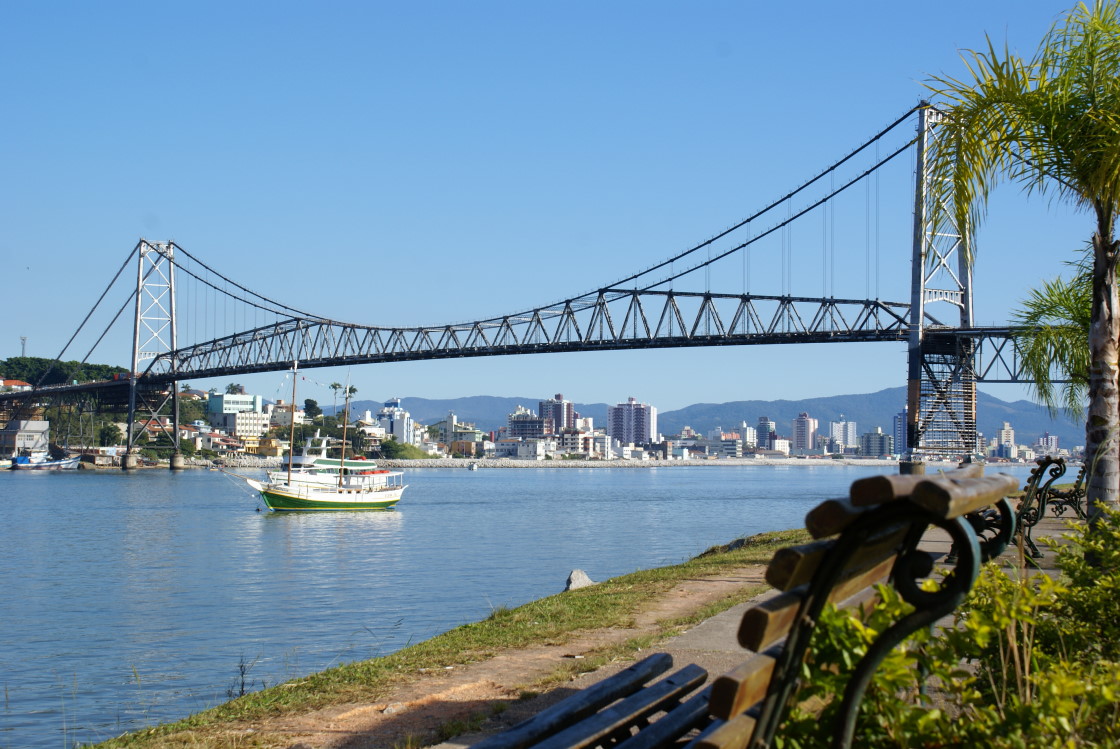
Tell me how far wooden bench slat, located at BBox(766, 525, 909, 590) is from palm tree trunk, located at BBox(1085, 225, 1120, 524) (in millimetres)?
5200

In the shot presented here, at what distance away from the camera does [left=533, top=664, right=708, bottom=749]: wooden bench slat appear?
10.6 ft

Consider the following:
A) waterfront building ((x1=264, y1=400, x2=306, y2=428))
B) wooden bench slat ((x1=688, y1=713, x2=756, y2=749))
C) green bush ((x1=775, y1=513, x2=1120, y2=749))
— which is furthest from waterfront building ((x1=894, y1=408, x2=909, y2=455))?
waterfront building ((x1=264, y1=400, x2=306, y2=428))

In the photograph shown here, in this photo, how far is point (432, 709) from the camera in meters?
5.84

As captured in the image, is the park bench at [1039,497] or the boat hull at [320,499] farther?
the boat hull at [320,499]

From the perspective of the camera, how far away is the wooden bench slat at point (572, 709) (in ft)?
10.8

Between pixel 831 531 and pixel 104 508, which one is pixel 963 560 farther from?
pixel 104 508

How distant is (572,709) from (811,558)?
5.38 feet

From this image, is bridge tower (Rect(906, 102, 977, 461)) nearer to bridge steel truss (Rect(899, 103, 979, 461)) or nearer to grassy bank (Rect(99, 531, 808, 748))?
bridge steel truss (Rect(899, 103, 979, 461))

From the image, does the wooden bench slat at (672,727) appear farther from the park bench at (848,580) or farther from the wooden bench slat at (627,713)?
the park bench at (848,580)

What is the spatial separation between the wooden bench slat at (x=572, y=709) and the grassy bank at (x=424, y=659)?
2295 mm

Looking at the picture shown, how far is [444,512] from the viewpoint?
51.0 metres

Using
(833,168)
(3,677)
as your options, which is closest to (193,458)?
(833,168)

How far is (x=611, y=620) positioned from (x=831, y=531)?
6.93 m

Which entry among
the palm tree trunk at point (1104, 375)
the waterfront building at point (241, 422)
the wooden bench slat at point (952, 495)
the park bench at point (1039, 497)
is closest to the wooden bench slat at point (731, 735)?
the wooden bench slat at point (952, 495)
